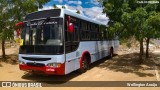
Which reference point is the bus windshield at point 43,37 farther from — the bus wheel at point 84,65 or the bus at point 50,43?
the bus wheel at point 84,65

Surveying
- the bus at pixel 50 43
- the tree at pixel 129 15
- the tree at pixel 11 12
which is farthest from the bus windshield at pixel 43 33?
the tree at pixel 11 12

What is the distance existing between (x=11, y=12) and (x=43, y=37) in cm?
637

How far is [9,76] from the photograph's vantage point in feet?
38.3

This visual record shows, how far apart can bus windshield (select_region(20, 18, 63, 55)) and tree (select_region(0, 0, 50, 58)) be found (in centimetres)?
490

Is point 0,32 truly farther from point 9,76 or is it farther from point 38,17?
point 38,17

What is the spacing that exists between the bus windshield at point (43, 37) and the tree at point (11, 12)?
490 cm

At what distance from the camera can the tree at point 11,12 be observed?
48.5ft

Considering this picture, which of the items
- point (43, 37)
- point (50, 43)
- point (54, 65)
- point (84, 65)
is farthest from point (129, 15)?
point (54, 65)

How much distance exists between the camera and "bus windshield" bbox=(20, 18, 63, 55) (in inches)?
377

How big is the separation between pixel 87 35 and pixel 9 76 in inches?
179

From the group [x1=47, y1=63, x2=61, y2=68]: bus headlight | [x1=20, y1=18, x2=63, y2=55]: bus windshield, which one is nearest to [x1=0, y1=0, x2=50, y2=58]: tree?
[x1=20, y1=18, x2=63, y2=55]: bus windshield

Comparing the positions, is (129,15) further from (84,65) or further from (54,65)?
(54,65)

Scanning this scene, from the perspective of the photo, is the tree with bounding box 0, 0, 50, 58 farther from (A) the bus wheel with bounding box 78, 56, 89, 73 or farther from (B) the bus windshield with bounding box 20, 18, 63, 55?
(A) the bus wheel with bounding box 78, 56, 89, 73

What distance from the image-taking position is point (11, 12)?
15203mm
